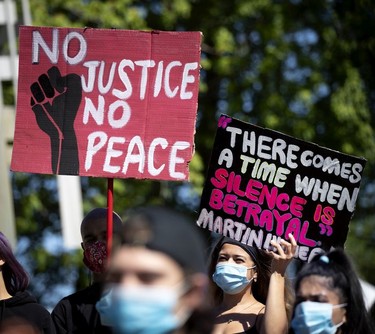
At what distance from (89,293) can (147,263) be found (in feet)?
8.38

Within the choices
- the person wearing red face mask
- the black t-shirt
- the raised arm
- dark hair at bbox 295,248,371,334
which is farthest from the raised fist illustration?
dark hair at bbox 295,248,371,334

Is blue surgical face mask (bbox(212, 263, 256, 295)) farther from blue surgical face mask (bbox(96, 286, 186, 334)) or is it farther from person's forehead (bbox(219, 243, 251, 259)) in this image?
blue surgical face mask (bbox(96, 286, 186, 334))

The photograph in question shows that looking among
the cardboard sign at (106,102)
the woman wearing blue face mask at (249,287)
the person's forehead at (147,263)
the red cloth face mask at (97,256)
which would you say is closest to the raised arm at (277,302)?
the woman wearing blue face mask at (249,287)

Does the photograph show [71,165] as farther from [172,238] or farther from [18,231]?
[18,231]

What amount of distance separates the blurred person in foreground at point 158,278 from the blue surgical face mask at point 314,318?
1131 mm

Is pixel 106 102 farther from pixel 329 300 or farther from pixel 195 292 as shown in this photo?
pixel 195 292

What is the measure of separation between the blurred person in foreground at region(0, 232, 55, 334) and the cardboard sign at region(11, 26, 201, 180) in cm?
58

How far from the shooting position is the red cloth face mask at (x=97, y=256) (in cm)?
610

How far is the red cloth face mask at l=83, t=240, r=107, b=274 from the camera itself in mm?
6102

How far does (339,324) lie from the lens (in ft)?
15.7

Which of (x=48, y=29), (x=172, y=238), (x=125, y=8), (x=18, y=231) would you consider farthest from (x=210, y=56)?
(x=172, y=238)

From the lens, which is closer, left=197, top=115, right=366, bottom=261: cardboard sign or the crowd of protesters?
the crowd of protesters

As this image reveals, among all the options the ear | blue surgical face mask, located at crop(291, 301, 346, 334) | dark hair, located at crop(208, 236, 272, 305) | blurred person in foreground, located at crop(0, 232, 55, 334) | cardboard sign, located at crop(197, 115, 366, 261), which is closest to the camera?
the ear

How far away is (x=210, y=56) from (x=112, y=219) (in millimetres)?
13405
